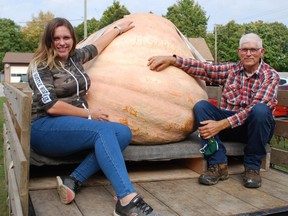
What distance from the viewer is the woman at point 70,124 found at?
2.36m

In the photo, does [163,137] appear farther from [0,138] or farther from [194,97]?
[0,138]

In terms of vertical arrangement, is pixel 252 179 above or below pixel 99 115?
below

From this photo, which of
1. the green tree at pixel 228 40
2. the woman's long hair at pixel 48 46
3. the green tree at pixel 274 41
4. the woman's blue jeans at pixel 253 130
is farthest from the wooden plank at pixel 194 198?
the green tree at pixel 274 41

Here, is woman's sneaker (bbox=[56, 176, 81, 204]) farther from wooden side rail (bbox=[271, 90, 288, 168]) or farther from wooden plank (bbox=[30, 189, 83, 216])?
wooden side rail (bbox=[271, 90, 288, 168])

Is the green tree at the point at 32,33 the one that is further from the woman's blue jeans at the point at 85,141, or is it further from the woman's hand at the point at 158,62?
Answer: the woman's blue jeans at the point at 85,141

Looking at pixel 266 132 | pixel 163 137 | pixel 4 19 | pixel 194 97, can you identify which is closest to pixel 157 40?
pixel 194 97

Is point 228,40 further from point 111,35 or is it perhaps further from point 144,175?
point 144,175

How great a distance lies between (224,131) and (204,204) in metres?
1.00

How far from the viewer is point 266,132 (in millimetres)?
2982

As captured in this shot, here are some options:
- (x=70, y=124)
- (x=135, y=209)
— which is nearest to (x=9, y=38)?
(x=70, y=124)

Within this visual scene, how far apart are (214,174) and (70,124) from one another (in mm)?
1130

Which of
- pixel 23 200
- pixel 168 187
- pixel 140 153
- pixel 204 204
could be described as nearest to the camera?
pixel 23 200

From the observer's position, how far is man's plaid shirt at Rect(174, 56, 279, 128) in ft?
10.1

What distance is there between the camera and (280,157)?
11.7 ft
